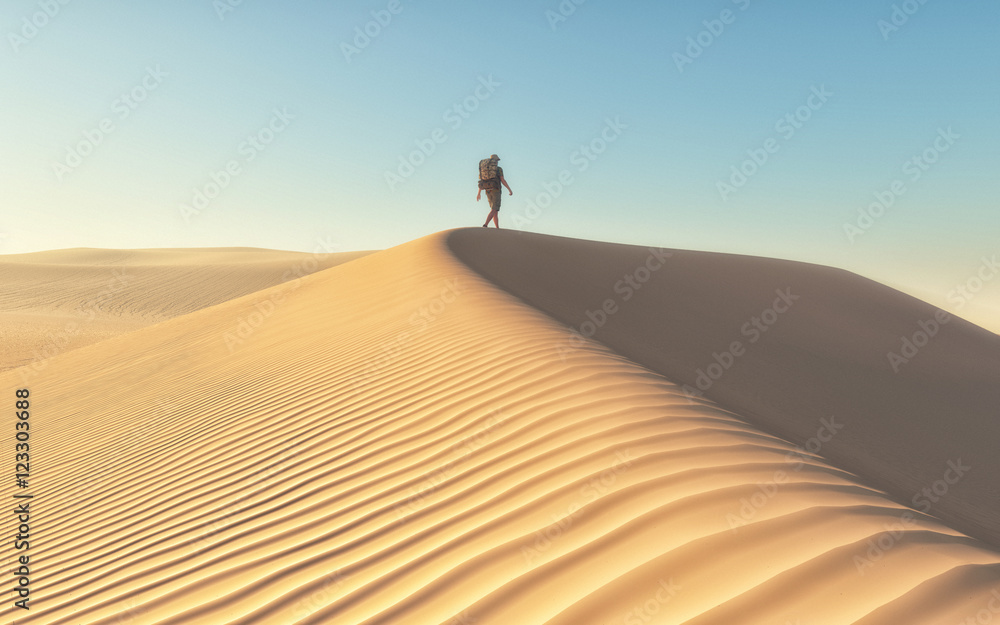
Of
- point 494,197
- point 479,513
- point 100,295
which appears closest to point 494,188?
point 494,197

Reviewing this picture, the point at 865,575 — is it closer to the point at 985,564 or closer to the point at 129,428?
the point at 985,564

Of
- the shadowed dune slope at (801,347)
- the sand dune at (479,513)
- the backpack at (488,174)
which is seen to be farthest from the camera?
the backpack at (488,174)

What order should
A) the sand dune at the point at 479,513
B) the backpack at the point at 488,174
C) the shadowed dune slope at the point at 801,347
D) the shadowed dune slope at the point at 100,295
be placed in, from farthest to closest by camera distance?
the shadowed dune slope at the point at 100,295
the backpack at the point at 488,174
the shadowed dune slope at the point at 801,347
the sand dune at the point at 479,513

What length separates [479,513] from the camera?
7.96ft

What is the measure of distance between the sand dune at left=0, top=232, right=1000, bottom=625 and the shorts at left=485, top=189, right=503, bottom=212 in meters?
6.48

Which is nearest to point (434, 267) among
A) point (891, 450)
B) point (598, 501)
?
point (891, 450)

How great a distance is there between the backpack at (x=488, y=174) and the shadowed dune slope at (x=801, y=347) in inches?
38.9

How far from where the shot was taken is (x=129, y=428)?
5551 mm

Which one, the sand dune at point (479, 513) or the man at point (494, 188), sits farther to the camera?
the man at point (494, 188)

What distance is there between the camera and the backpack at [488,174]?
1123 centimetres

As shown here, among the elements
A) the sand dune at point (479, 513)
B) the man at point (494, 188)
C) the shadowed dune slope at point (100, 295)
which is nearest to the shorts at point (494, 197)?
the man at point (494, 188)

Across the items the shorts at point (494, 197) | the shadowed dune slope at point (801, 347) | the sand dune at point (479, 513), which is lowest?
the sand dune at point (479, 513)

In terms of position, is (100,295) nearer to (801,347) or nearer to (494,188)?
(494,188)

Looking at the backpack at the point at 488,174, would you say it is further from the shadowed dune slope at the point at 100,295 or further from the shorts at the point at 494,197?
the shadowed dune slope at the point at 100,295
